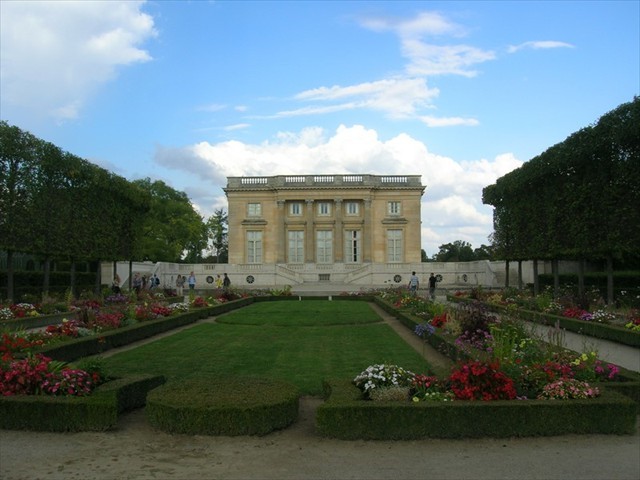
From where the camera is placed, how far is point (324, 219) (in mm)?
63219

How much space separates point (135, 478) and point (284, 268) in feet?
159

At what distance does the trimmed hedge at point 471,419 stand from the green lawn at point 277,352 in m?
2.35

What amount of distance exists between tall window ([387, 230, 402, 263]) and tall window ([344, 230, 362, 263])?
127 inches

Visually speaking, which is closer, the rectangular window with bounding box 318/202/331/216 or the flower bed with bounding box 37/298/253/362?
the flower bed with bounding box 37/298/253/362

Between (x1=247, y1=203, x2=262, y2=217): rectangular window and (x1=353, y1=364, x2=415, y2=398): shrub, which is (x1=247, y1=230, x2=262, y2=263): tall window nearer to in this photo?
(x1=247, y1=203, x2=262, y2=217): rectangular window

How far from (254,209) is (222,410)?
190 ft

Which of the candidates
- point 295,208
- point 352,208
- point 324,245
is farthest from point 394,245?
point 295,208

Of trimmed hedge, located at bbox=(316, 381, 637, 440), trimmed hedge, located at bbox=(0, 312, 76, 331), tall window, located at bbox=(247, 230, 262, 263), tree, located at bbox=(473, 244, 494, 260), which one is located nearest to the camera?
trimmed hedge, located at bbox=(316, 381, 637, 440)

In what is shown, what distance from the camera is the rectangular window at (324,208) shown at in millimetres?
63469

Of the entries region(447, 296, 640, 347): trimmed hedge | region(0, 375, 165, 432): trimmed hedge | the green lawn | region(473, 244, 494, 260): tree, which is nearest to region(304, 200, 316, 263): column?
region(473, 244, 494, 260): tree

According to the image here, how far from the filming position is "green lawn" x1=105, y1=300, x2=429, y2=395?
10.2 m

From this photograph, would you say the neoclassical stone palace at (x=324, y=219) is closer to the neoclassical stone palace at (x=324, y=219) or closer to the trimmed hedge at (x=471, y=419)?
the neoclassical stone palace at (x=324, y=219)

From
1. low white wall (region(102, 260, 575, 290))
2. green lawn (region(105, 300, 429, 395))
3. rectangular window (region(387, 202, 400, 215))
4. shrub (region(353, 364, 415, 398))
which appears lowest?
green lawn (region(105, 300, 429, 395))

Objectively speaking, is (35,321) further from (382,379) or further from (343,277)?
(343,277)
